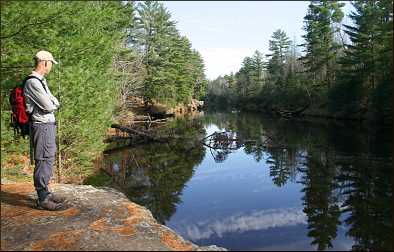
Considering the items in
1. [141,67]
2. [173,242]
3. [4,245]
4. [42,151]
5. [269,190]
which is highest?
[141,67]

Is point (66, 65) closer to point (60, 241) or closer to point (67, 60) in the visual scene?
point (67, 60)

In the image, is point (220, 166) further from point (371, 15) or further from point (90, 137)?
point (371, 15)

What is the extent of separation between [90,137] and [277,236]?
5985 millimetres

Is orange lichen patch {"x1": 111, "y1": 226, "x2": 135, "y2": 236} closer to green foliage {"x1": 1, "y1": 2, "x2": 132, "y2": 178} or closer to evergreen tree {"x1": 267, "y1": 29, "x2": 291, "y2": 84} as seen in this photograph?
green foliage {"x1": 1, "y1": 2, "x2": 132, "y2": 178}

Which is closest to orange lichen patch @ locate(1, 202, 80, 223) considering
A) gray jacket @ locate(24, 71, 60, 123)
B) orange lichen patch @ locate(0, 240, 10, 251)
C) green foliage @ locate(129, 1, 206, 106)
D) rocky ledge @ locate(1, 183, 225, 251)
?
rocky ledge @ locate(1, 183, 225, 251)

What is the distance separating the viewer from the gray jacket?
18.5ft

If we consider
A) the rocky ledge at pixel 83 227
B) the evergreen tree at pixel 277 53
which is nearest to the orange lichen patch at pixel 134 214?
the rocky ledge at pixel 83 227

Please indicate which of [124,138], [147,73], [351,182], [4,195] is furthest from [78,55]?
[147,73]

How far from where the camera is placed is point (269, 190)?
13.4m

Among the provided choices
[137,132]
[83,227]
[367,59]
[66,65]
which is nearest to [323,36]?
[367,59]

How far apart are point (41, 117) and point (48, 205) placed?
145 centimetres

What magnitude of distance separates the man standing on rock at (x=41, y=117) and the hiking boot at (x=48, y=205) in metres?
0.02

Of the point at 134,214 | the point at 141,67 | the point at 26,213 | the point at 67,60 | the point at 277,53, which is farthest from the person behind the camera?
the point at 277,53

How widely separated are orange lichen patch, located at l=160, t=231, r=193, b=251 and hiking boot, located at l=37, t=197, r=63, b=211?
75.4 inches
